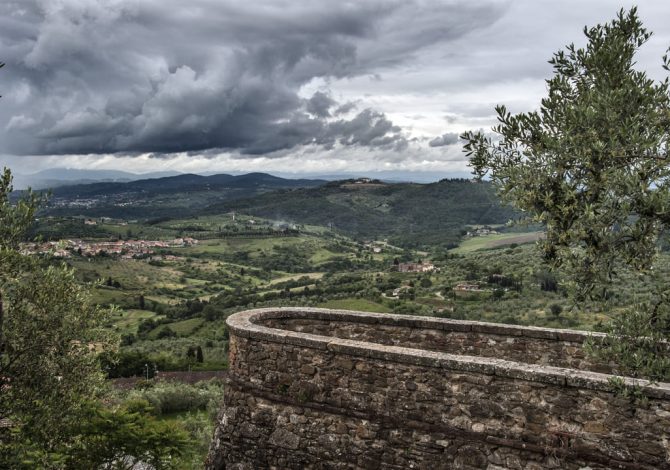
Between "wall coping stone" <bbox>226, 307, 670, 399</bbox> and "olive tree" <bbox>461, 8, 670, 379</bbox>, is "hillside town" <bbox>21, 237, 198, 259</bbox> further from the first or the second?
"olive tree" <bbox>461, 8, 670, 379</bbox>

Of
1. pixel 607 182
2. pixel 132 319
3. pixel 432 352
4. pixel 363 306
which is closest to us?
→ pixel 607 182

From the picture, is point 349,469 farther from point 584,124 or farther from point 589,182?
point 584,124

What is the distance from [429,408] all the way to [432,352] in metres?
0.82

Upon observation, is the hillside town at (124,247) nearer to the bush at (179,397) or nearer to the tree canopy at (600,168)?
the bush at (179,397)

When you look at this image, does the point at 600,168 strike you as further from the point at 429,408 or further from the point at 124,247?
the point at 124,247

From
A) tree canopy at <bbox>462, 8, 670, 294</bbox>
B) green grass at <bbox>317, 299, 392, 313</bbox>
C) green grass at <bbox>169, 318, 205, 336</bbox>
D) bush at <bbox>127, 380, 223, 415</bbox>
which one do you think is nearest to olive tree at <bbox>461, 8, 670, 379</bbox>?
tree canopy at <bbox>462, 8, 670, 294</bbox>

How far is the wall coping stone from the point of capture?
6.29m

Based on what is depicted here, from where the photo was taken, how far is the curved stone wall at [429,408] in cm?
612

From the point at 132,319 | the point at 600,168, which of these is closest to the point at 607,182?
the point at 600,168

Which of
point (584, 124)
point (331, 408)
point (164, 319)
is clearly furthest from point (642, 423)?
point (164, 319)

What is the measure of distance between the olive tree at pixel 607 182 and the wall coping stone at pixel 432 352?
0.53 meters

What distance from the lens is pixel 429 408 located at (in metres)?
7.02

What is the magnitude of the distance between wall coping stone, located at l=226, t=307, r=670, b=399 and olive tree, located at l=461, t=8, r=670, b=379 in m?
0.53

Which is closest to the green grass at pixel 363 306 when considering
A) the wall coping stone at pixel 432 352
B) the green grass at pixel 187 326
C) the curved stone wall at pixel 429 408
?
the green grass at pixel 187 326
